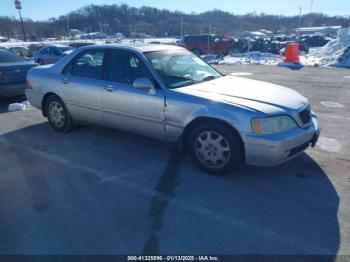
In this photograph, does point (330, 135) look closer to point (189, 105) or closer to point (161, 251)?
point (189, 105)

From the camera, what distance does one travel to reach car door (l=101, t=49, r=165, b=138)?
13.9ft

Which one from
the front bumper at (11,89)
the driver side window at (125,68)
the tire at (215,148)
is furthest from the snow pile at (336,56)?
the tire at (215,148)

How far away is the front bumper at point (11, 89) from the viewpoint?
7645 millimetres

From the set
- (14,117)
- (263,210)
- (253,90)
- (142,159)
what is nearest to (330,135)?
(253,90)

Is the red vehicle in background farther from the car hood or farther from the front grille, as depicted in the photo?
the front grille

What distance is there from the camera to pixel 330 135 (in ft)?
17.6

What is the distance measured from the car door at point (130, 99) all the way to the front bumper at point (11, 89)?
418 cm

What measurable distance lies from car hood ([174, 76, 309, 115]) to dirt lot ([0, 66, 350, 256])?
2.97ft

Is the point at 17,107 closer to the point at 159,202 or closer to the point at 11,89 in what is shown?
the point at 11,89

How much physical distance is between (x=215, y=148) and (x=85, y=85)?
2441 millimetres

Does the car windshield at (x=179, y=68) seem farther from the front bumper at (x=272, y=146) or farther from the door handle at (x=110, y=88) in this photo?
the front bumper at (x=272, y=146)

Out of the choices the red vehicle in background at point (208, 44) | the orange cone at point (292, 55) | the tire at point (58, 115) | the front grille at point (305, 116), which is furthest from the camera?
the red vehicle in background at point (208, 44)

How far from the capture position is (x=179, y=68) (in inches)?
181

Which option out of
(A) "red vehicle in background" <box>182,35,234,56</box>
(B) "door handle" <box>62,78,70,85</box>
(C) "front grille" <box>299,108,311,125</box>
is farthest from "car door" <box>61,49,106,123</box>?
(A) "red vehicle in background" <box>182,35,234,56</box>
